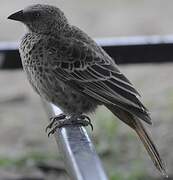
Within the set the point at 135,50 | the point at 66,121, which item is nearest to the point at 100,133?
the point at 135,50

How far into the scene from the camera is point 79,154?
4137 millimetres

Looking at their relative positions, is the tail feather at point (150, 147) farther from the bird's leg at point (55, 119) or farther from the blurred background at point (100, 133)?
the blurred background at point (100, 133)

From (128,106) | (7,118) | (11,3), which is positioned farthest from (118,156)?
(11,3)

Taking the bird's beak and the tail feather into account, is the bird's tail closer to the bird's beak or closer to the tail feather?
the tail feather

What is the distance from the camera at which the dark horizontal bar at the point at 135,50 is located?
7.15 metres

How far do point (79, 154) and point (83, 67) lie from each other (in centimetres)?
155

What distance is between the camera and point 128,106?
520 centimetres

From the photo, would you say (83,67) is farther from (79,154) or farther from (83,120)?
(79,154)

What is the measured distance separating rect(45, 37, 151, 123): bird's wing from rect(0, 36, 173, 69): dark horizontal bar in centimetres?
147

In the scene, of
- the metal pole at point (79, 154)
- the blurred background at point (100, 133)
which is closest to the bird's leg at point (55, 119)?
the metal pole at point (79, 154)

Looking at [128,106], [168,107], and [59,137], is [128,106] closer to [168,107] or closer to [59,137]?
[59,137]

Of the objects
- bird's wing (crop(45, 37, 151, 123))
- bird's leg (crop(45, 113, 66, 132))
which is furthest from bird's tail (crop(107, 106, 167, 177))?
bird's leg (crop(45, 113, 66, 132))

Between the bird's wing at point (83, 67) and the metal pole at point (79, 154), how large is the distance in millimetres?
643

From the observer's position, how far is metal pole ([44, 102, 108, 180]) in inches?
150
